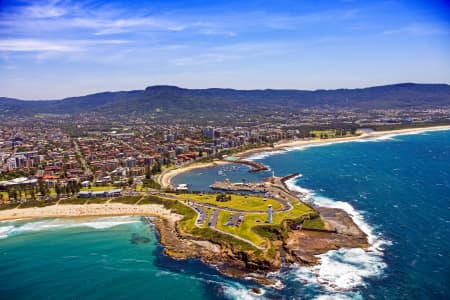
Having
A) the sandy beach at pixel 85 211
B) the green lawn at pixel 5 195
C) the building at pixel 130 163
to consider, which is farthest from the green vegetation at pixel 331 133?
the green lawn at pixel 5 195

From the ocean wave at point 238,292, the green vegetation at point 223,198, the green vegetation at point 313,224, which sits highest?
the green vegetation at point 223,198

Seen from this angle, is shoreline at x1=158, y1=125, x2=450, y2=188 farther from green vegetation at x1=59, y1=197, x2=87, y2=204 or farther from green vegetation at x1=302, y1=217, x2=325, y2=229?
green vegetation at x1=302, y1=217, x2=325, y2=229

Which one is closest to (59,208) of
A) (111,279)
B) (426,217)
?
(111,279)

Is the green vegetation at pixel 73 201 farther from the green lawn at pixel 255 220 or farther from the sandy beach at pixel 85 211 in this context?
the green lawn at pixel 255 220

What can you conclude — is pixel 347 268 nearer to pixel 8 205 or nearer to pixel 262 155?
pixel 8 205

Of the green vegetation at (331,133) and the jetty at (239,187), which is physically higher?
the green vegetation at (331,133)

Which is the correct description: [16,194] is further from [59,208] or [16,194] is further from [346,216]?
[346,216]
